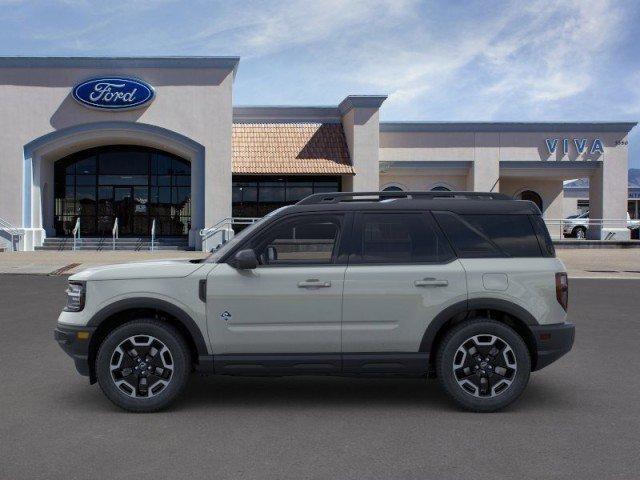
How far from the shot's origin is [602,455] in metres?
4.54

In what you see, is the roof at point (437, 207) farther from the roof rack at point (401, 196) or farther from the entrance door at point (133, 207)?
the entrance door at point (133, 207)

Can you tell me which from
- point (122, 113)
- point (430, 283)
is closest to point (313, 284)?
point (430, 283)

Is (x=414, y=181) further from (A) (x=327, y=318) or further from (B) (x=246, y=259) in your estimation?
(B) (x=246, y=259)

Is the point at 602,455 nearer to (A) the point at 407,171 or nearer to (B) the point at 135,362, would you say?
(B) the point at 135,362

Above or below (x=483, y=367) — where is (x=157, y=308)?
above

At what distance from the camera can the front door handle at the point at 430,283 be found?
5574 millimetres

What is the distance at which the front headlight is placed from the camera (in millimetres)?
5652

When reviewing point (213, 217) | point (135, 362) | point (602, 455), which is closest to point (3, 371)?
point (135, 362)

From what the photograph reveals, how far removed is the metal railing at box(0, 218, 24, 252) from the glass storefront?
4048mm

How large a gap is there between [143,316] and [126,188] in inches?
1144

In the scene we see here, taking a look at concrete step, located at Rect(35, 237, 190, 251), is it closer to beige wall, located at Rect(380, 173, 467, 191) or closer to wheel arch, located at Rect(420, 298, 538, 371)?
beige wall, located at Rect(380, 173, 467, 191)

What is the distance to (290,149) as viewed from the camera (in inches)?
1264

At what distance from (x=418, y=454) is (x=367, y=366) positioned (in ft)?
3.63

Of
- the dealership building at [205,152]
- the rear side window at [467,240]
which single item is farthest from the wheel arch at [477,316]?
the dealership building at [205,152]
